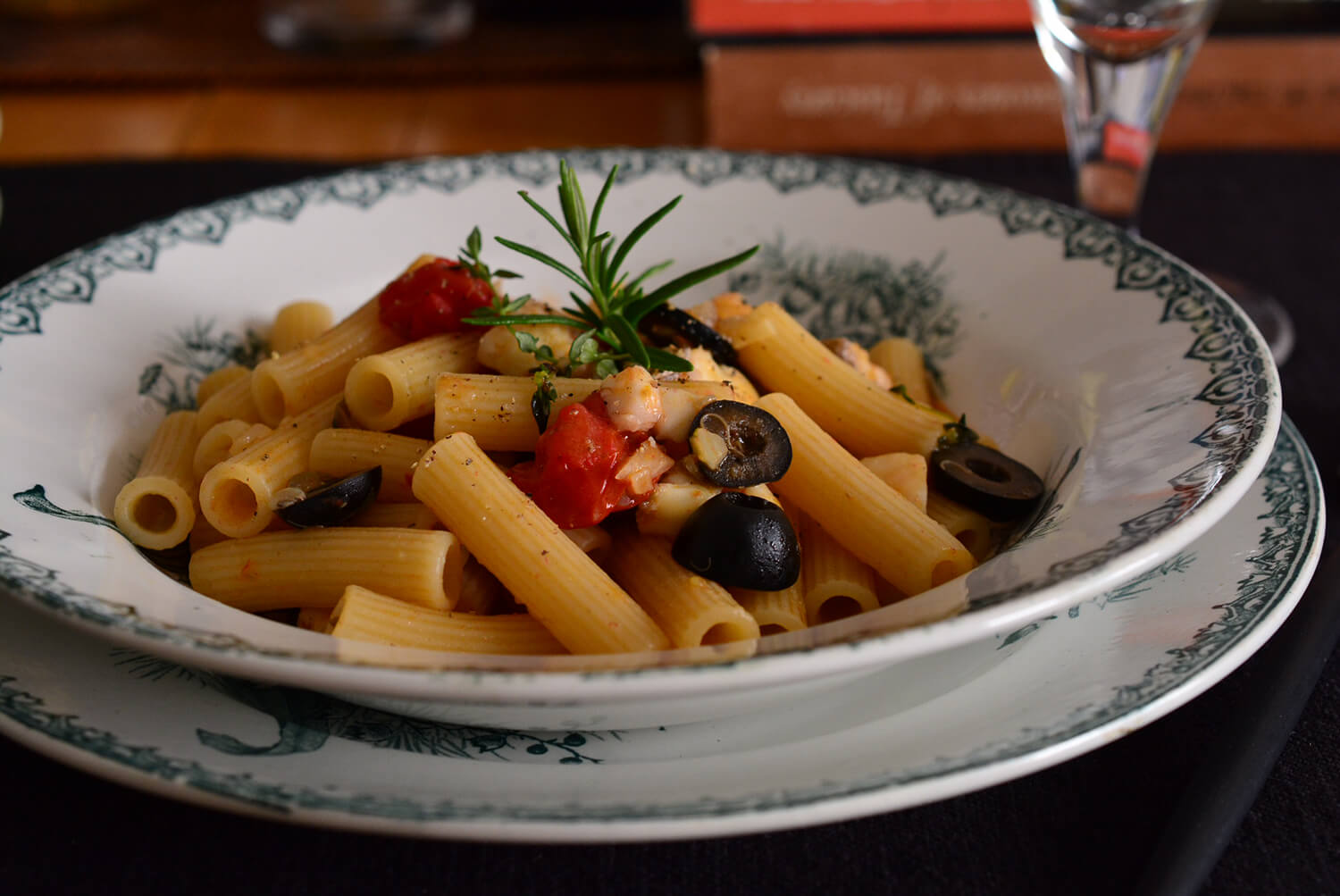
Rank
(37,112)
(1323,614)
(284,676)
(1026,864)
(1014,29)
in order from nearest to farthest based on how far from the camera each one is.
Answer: (284,676), (1026,864), (1323,614), (1014,29), (37,112)

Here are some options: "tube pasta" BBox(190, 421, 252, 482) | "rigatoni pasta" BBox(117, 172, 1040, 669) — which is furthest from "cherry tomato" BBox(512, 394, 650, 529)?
"tube pasta" BBox(190, 421, 252, 482)

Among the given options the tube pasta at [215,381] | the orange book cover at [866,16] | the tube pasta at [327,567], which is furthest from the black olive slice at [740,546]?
the orange book cover at [866,16]

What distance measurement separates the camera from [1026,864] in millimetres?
1446

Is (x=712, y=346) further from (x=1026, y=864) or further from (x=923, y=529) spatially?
(x=1026, y=864)

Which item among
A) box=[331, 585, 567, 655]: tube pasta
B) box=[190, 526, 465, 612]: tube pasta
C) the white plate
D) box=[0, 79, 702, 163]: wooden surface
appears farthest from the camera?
box=[0, 79, 702, 163]: wooden surface

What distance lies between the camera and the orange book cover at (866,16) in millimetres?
4078

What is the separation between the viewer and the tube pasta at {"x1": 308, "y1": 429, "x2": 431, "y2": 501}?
189 centimetres

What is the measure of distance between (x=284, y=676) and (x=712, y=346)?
1.03 metres

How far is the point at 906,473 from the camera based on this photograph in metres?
1.93

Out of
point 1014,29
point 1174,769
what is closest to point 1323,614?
point 1174,769

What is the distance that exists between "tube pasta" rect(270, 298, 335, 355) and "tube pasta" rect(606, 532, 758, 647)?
3.04ft

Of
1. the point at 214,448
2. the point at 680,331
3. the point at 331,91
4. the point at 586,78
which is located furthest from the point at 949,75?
the point at 214,448

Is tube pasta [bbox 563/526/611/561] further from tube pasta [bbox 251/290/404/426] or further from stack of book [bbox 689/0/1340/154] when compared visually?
stack of book [bbox 689/0/1340/154]

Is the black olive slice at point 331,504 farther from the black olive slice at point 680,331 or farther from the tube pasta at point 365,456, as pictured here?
the black olive slice at point 680,331
